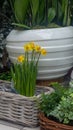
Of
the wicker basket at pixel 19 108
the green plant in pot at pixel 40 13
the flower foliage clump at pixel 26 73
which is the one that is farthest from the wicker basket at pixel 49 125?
the green plant in pot at pixel 40 13

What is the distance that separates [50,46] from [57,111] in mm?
708

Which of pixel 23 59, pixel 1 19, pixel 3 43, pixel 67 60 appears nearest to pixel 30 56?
pixel 23 59

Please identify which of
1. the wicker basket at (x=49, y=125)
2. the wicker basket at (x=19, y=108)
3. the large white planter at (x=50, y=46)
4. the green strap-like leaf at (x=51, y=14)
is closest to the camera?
the wicker basket at (x=49, y=125)

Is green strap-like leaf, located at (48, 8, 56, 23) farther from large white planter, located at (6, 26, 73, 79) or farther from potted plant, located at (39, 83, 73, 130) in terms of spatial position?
potted plant, located at (39, 83, 73, 130)

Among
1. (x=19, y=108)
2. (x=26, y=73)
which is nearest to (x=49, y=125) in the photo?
(x=19, y=108)

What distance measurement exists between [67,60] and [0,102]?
2.35 ft

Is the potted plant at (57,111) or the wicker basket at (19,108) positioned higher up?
the potted plant at (57,111)

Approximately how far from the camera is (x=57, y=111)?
189 cm

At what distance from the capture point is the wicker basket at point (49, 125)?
72.6 inches

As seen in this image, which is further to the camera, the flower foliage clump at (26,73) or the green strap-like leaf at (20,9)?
the green strap-like leaf at (20,9)

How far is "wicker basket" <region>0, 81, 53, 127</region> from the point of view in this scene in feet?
6.82

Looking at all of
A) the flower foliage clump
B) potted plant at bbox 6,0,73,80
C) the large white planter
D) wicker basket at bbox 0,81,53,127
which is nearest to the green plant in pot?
potted plant at bbox 6,0,73,80

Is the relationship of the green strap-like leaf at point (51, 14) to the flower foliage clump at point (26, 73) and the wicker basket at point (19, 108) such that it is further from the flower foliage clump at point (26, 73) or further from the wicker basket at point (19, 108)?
the wicker basket at point (19, 108)

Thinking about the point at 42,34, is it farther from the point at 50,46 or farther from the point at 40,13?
the point at 40,13
